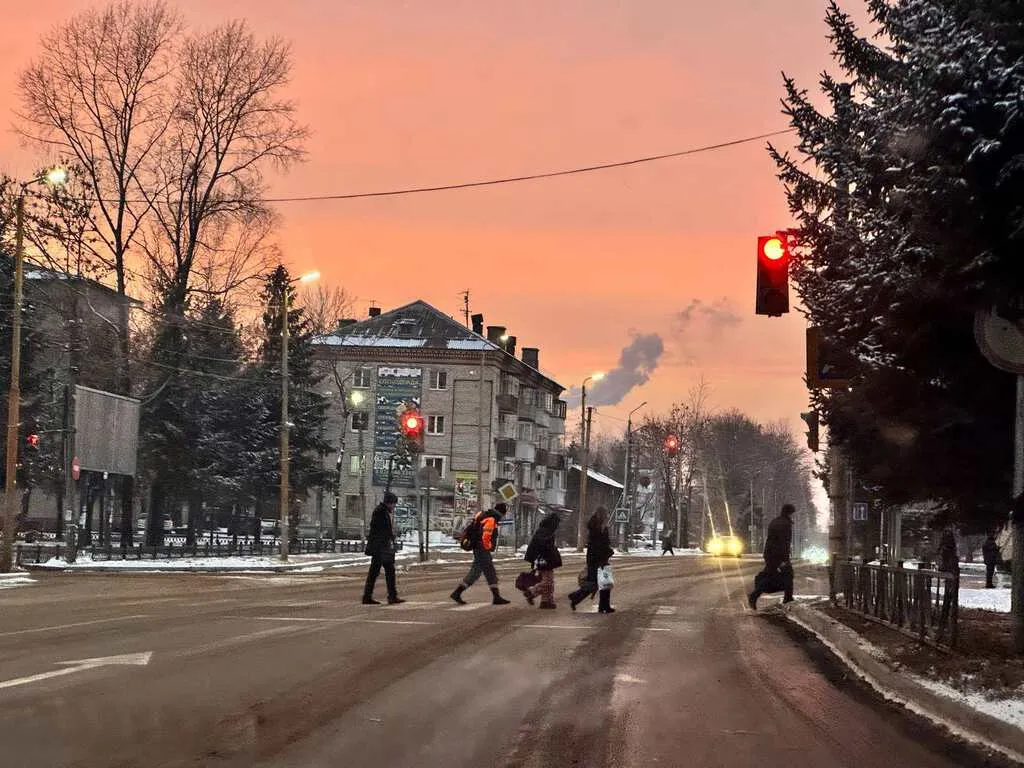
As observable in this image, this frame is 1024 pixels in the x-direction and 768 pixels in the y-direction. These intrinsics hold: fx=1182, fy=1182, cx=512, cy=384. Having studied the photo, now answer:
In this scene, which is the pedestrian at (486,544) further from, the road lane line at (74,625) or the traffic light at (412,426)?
the traffic light at (412,426)

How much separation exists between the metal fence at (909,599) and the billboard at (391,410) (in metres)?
57.7

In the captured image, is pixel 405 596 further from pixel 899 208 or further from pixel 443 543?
pixel 443 543

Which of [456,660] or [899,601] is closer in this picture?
[456,660]

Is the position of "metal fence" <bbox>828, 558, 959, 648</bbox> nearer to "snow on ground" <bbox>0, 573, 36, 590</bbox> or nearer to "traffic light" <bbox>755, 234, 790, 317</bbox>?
"traffic light" <bbox>755, 234, 790, 317</bbox>

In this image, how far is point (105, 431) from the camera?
35.2 m

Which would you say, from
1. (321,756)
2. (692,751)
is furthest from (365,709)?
(692,751)

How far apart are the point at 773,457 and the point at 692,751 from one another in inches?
5363

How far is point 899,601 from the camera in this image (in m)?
12.2

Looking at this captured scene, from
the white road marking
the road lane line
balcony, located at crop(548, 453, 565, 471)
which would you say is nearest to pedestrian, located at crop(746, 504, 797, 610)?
the road lane line

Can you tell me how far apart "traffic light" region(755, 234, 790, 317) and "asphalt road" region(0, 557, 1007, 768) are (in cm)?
392

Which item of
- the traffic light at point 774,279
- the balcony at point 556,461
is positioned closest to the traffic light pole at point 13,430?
the traffic light at point 774,279

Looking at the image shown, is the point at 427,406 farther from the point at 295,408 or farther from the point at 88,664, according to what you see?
the point at 88,664

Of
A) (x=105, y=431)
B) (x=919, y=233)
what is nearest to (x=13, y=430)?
(x=105, y=431)

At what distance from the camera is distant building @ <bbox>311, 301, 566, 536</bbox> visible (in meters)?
74.4
